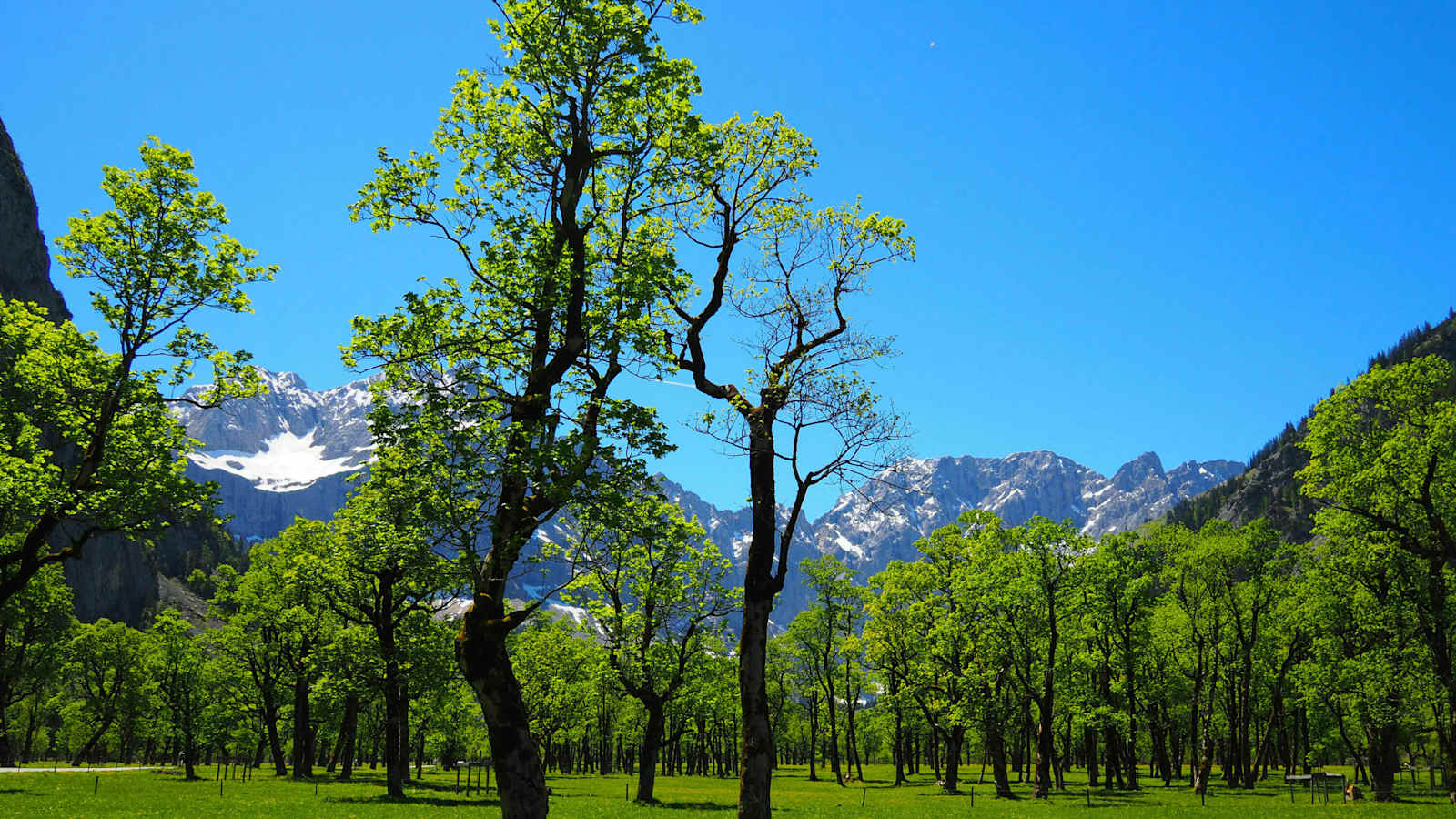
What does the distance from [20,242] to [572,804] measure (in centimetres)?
18536

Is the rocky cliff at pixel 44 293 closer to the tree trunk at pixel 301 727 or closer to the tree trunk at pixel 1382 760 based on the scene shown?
the tree trunk at pixel 301 727

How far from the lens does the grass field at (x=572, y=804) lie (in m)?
30.5

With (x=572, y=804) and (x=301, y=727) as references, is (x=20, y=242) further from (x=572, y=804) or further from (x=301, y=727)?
Answer: (x=572, y=804)

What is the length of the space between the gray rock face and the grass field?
14694 cm

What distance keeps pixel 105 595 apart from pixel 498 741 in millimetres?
204642

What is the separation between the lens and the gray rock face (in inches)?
5989

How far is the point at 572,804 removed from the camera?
131 ft

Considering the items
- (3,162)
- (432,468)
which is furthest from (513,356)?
(3,162)

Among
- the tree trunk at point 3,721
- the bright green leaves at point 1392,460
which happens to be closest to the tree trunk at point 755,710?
the bright green leaves at point 1392,460

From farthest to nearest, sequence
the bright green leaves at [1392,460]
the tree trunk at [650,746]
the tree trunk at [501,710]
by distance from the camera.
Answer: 1. the tree trunk at [650,746]
2. the bright green leaves at [1392,460]
3. the tree trunk at [501,710]

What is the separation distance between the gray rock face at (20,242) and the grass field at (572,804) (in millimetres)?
146938

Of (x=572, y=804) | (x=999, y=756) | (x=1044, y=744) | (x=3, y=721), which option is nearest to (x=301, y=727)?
(x=572, y=804)

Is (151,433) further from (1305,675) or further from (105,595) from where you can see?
(105,595)

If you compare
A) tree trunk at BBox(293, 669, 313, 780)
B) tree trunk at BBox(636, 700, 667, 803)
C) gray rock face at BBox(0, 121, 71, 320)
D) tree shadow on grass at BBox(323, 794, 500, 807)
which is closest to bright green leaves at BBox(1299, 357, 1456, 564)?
tree trunk at BBox(636, 700, 667, 803)
